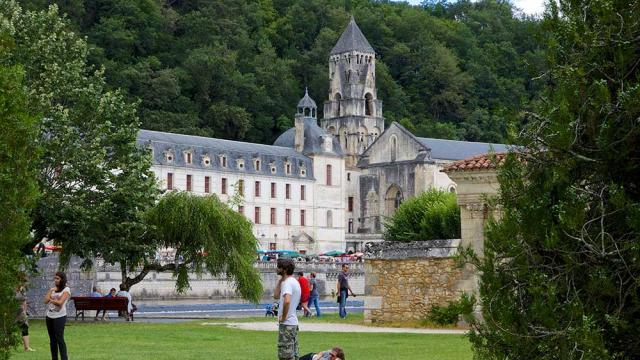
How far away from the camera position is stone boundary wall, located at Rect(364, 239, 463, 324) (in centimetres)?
2811

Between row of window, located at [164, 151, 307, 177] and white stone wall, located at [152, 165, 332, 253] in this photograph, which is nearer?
row of window, located at [164, 151, 307, 177]

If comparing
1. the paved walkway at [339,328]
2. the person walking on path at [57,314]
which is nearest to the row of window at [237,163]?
the paved walkway at [339,328]

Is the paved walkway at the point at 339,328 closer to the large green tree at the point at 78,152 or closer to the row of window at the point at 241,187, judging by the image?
the large green tree at the point at 78,152

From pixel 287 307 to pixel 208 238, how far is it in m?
28.1

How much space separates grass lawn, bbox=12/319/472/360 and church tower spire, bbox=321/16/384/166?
97.5 m

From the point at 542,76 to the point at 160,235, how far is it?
33.4m

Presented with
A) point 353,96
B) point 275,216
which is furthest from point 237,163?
point 353,96

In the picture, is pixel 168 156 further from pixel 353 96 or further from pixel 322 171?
pixel 353 96

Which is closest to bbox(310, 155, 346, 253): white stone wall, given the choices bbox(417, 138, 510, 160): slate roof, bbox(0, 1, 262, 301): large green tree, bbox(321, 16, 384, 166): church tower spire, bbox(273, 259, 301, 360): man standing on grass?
bbox(417, 138, 510, 160): slate roof

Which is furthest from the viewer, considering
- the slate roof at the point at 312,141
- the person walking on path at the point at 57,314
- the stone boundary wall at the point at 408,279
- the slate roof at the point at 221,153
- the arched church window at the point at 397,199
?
the arched church window at the point at 397,199

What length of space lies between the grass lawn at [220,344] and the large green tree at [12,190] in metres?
6.67

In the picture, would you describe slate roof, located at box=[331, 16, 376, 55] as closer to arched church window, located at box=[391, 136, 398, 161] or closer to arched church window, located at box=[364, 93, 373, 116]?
arched church window, located at box=[364, 93, 373, 116]

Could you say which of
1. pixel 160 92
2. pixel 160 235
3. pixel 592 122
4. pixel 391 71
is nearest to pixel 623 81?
pixel 592 122

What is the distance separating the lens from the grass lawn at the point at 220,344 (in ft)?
64.4
